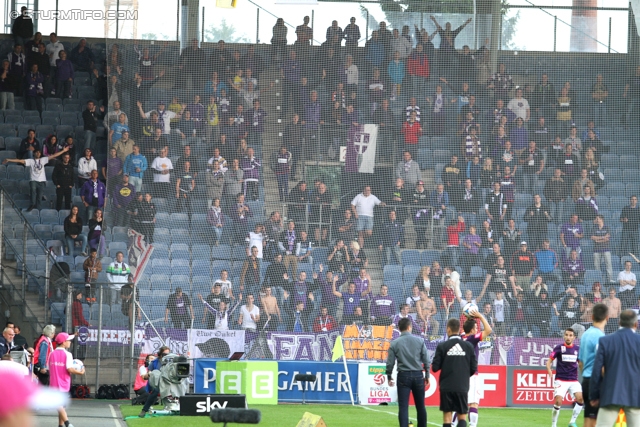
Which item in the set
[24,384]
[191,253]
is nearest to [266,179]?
[191,253]

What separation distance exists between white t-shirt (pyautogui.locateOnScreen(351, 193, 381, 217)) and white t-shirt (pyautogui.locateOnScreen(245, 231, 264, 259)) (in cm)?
217

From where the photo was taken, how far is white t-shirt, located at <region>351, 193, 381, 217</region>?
21.9 meters

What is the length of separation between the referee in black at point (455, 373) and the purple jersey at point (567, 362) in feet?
12.5

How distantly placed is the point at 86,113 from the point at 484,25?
10071 mm

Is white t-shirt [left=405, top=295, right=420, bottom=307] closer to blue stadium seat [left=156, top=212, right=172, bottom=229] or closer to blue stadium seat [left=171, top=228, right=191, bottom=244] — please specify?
blue stadium seat [left=171, top=228, right=191, bottom=244]

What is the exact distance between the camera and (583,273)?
853 inches

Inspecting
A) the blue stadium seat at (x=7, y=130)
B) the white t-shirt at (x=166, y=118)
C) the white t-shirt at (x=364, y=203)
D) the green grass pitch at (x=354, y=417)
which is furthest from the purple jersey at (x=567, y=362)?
the blue stadium seat at (x=7, y=130)

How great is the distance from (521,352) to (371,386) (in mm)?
3251

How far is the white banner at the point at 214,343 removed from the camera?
20.4m

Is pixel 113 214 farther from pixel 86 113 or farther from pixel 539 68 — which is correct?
pixel 539 68

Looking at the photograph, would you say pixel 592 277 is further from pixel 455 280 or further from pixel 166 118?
pixel 166 118

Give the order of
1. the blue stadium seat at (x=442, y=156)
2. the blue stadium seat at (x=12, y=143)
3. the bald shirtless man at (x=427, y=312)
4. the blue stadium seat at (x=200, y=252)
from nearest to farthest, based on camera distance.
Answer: the bald shirtless man at (x=427, y=312), the blue stadium seat at (x=200, y=252), the blue stadium seat at (x=442, y=156), the blue stadium seat at (x=12, y=143)

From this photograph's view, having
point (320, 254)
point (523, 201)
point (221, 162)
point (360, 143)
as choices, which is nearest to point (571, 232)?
point (523, 201)

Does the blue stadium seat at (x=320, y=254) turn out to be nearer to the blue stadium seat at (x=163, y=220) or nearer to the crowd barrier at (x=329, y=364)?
the crowd barrier at (x=329, y=364)
